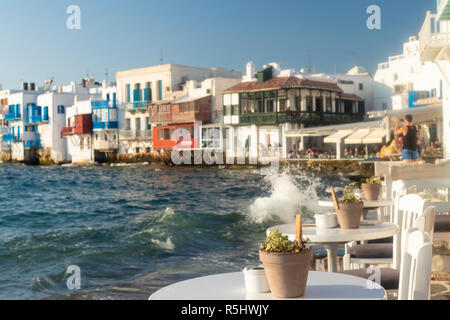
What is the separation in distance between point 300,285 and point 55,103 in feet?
214

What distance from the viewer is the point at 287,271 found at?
2.71 metres

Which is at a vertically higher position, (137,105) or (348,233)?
(137,105)

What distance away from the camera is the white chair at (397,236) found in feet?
13.4

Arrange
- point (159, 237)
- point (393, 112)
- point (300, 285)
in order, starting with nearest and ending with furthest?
point (300, 285)
point (159, 237)
point (393, 112)

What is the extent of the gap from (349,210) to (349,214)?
0.12 feet

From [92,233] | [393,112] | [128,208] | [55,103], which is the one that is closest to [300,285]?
[92,233]

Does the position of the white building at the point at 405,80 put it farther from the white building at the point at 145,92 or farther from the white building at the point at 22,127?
the white building at the point at 22,127

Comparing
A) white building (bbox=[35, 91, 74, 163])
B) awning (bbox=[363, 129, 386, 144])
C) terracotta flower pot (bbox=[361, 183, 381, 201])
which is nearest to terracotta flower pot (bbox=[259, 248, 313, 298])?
terracotta flower pot (bbox=[361, 183, 381, 201])

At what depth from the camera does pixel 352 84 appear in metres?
46.9

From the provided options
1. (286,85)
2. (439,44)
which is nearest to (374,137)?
(286,85)

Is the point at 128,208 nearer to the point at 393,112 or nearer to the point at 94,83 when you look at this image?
the point at 393,112

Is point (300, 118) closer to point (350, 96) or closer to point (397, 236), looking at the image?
point (350, 96)
